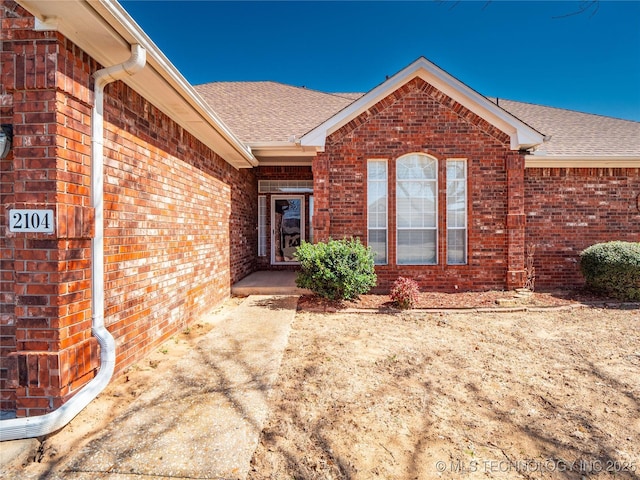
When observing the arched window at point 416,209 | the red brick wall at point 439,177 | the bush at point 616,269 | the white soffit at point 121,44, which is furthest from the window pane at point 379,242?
the bush at point 616,269

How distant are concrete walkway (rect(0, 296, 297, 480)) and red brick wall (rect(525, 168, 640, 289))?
7.06 meters

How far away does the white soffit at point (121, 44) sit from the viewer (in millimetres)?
2416

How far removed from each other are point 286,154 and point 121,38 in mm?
5144

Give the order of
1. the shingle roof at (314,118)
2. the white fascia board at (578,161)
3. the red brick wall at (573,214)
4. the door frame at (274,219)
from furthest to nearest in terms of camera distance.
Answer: the door frame at (274,219) < the shingle roof at (314,118) < the red brick wall at (573,214) < the white fascia board at (578,161)

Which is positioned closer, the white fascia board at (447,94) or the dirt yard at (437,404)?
the dirt yard at (437,404)

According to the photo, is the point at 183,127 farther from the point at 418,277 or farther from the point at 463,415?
the point at 418,277

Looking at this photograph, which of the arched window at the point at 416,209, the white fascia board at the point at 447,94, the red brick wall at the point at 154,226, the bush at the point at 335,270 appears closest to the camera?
the red brick wall at the point at 154,226

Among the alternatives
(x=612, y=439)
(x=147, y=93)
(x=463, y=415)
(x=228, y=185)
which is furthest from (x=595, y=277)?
(x=147, y=93)

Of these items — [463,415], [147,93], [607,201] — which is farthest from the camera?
[607,201]

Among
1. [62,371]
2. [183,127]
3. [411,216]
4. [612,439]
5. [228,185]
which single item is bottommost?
[612,439]

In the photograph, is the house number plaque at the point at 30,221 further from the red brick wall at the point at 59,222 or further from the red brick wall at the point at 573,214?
the red brick wall at the point at 573,214

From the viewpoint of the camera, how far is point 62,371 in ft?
8.21

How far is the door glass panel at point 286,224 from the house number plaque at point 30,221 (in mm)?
7833

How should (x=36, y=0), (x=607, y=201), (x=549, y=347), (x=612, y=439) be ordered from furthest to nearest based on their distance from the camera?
(x=607, y=201)
(x=549, y=347)
(x=612, y=439)
(x=36, y=0)
